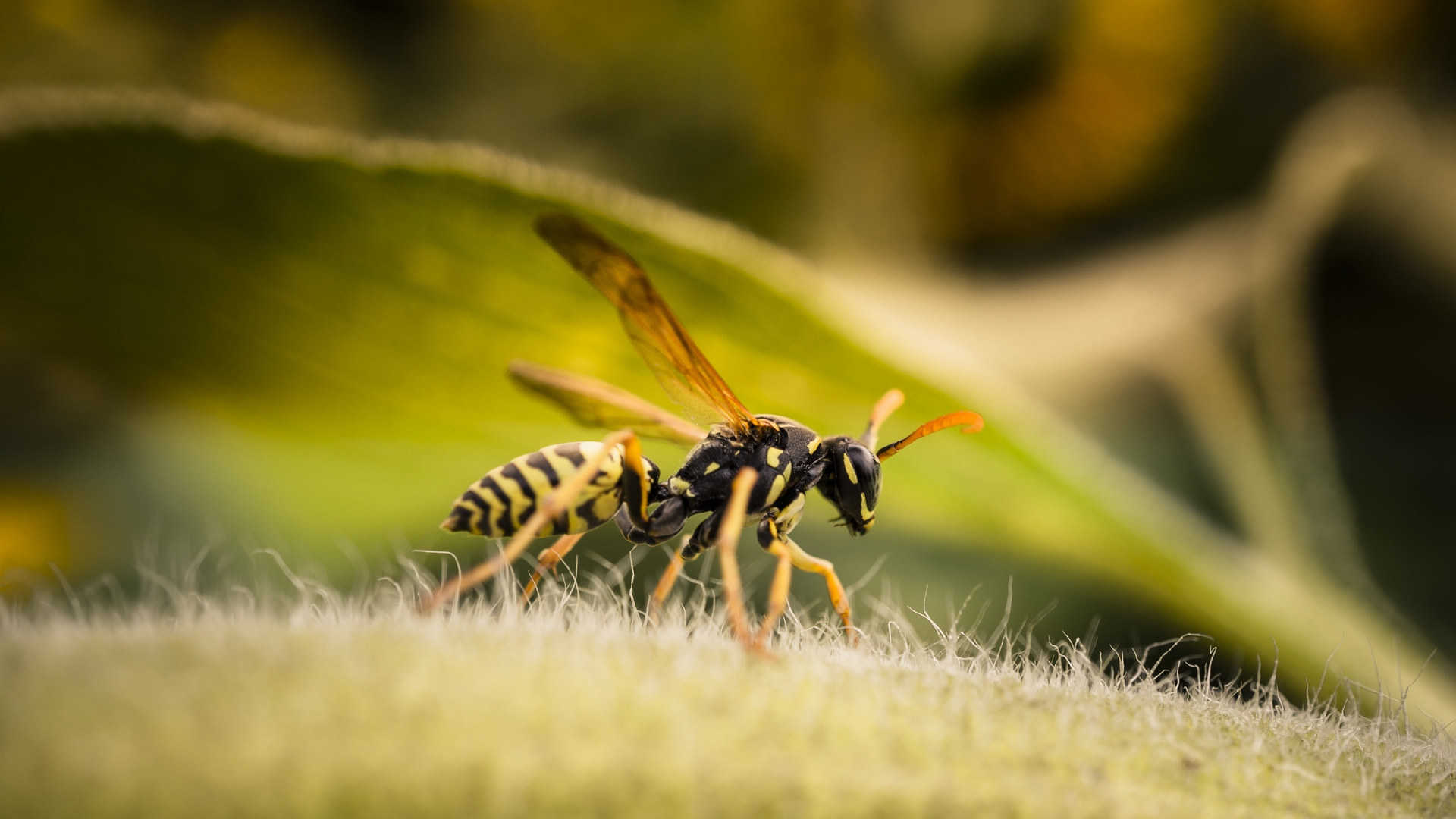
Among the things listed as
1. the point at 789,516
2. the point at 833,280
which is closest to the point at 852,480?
the point at 789,516

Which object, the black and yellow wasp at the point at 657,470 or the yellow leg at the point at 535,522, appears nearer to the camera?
the yellow leg at the point at 535,522

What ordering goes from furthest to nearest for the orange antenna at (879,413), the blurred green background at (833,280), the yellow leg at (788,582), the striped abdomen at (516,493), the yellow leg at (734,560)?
the orange antenna at (879,413), the blurred green background at (833,280), the striped abdomen at (516,493), the yellow leg at (788,582), the yellow leg at (734,560)

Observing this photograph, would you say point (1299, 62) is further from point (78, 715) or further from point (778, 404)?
point (78, 715)

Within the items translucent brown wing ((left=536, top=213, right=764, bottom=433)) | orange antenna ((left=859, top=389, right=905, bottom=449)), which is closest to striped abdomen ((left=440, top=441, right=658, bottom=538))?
translucent brown wing ((left=536, top=213, right=764, bottom=433))

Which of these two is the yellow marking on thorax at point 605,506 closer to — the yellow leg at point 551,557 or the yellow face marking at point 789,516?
the yellow leg at point 551,557

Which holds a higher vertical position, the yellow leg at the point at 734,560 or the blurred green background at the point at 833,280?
the blurred green background at the point at 833,280

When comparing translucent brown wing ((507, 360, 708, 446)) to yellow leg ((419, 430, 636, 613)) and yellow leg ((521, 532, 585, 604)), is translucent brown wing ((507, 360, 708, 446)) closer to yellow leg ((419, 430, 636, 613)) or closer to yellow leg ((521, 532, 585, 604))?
yellow leg ((419, 430, 636, 613))

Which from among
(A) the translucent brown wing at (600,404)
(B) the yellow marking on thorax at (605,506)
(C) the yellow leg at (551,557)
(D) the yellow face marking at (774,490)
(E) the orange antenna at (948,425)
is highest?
(E) the orange antenna at (948,425)

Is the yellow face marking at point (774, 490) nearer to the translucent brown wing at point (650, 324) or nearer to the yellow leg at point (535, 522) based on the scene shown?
the translucent brown wing at point (650, 324)

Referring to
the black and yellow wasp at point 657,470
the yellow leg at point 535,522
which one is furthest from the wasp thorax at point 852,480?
the yellow leg at point 535,522

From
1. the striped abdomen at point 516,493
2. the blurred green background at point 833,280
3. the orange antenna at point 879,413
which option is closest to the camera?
the striped abdomen at point 516,493

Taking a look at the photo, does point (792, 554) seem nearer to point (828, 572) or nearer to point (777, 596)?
point (828, 572)
